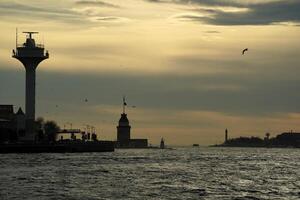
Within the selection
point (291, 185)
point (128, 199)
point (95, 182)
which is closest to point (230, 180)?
point (291, 185)

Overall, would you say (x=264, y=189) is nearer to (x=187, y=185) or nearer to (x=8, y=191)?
(x=187, y=185)

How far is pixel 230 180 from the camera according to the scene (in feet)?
305

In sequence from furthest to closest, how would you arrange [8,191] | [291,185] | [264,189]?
1. [291,185]
2. [264,189]
3. [8,191]

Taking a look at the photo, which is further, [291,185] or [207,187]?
[291,185]

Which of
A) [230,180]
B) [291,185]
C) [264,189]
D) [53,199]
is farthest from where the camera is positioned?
[230,180]

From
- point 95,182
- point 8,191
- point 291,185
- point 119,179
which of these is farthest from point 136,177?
point 8,191

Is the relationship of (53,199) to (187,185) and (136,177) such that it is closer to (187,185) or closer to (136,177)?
(187,185)

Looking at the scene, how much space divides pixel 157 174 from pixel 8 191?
32.9 metres

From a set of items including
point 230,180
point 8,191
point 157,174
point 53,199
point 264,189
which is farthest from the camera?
point 157,174

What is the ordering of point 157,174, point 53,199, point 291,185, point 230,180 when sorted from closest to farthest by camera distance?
point 53,199, point 291,185, point 230,180, point 157,174

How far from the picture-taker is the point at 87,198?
221ft

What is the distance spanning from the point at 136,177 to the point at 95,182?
10.6 metres

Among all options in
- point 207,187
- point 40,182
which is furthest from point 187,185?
point 40,182

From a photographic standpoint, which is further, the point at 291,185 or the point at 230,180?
the point at 230,180
